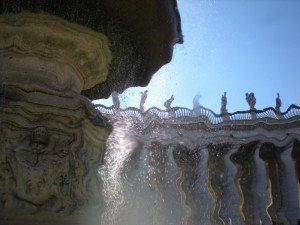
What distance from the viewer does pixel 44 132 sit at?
2.69 m

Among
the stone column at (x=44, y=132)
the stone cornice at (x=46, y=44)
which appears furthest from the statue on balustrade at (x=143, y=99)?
the stone column at (x=44, y=132)

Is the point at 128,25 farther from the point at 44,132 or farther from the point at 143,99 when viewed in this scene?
the point at 143,99

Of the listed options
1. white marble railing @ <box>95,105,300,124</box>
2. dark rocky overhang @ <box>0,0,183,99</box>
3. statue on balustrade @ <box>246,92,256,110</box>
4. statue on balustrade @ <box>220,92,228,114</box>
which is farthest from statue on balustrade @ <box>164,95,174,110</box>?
dark rocky overhang @ <box>0,0,183,99</box>

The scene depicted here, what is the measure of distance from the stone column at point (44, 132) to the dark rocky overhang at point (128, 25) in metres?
0.09

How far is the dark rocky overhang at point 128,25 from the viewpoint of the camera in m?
3.16

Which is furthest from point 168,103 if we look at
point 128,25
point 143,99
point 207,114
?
point 128,25

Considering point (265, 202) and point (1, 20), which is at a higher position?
point (1, 20)

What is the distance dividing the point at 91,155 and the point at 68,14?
44.8 inches

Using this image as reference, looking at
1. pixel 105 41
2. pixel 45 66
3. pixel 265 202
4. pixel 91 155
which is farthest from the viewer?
pixel 265 202

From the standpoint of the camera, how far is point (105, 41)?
3.49 m

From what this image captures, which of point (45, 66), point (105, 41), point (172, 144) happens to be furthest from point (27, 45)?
point (172, 144)

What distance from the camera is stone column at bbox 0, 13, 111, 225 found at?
255cm

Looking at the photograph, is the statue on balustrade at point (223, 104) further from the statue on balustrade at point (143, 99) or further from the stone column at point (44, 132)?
the stone column at point (44, 132)

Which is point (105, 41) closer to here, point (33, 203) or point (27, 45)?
point (27, 45)
